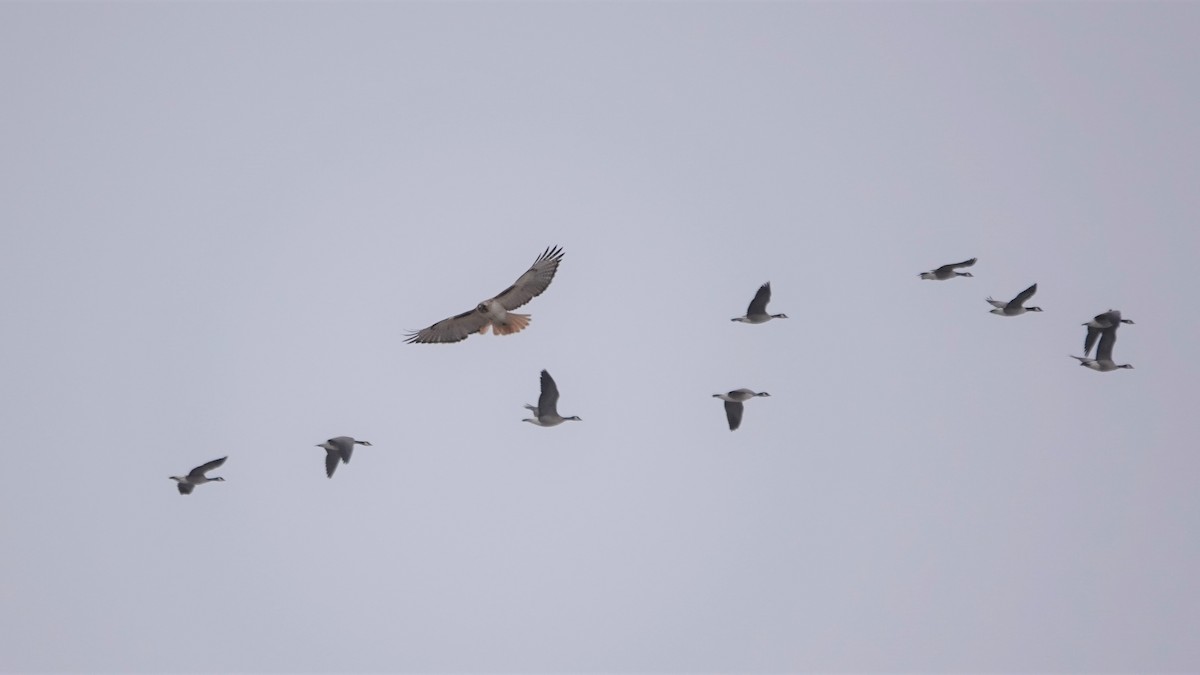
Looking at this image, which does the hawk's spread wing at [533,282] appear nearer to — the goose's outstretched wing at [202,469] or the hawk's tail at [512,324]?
the hawk's tail at [512,324]

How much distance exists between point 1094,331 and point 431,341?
1584 cm

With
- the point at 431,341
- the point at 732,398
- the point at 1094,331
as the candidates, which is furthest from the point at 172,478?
the point at 1094,331

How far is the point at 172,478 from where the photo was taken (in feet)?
106

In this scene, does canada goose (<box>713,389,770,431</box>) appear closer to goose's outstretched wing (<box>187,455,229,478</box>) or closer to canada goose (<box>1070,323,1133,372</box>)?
canada goose (<box>1070,323,1133,372</box>)

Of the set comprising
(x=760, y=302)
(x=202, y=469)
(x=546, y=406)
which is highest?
(x=760, y=302)

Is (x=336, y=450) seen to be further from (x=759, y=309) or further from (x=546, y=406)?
(x=759, y=309)

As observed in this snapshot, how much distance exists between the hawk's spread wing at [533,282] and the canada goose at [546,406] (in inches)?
93.5

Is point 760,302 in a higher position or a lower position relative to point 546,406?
higher

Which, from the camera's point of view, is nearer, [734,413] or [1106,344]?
[1106,344]

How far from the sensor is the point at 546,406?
3328 centimetres

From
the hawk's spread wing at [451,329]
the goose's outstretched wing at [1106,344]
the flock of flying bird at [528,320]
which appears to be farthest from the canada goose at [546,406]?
the goose's outstretched wing at [1106,344]

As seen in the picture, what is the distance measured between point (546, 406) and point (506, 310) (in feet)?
8.94

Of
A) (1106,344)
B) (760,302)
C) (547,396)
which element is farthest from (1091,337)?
(547,396)

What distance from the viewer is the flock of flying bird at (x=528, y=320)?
110 feet
